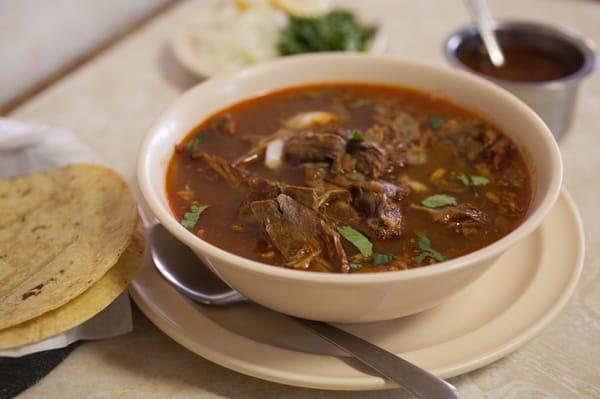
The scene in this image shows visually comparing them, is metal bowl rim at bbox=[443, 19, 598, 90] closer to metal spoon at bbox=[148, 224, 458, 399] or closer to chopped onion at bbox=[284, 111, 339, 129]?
chopped onion at bbox=[284, 111, 339, 129]

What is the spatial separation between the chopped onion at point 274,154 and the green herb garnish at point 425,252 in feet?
2.37

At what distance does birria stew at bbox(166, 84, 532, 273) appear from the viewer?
7.59 feet

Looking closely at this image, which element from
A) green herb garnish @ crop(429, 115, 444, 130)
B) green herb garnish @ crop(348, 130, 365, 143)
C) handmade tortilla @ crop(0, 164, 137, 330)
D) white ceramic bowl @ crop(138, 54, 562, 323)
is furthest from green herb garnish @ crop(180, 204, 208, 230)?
green herb garnish @ crop(429, 115, 444, 130)

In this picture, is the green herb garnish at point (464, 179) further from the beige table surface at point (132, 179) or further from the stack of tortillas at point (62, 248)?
the stack of tortillas at point (62, 248)

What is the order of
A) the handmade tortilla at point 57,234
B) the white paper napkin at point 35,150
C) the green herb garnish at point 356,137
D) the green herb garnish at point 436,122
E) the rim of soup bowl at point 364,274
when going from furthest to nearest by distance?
the white paper napkin at point 35,150, the green herb garnish at point 436,122, the green herb garnish at point 356,137, the handmade tortilla at point 57,234, the rim of soup bowl at point 364,274

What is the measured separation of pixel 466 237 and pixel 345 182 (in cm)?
52

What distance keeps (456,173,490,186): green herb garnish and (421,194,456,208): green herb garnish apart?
0.41 feet

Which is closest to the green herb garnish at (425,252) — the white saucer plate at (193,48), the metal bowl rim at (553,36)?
the metal bowl rim at (553,36)

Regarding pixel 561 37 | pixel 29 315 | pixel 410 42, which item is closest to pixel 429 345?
pixel 29 315

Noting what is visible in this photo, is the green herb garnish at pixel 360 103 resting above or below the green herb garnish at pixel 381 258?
below

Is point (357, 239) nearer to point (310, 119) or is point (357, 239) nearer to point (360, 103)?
point (310, 119)

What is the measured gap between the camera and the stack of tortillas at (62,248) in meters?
2.19

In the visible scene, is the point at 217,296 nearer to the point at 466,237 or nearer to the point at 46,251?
the point at 46,251

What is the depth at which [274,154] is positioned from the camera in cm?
282
